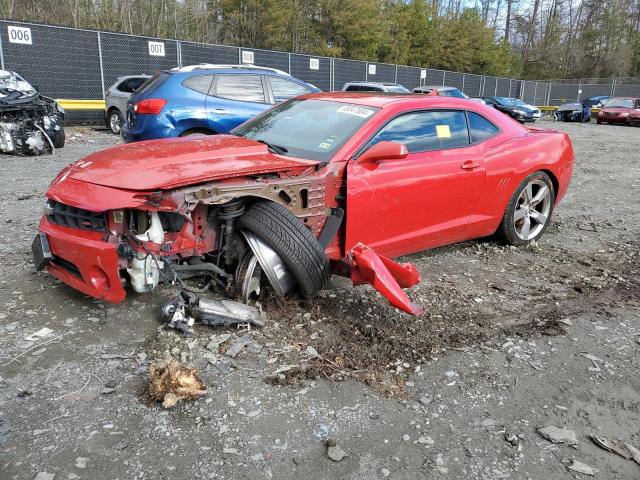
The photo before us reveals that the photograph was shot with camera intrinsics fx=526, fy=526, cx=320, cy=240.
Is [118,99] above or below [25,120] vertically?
above

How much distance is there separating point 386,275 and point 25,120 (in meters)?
9.21

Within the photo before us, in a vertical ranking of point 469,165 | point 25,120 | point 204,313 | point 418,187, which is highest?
point 469,165

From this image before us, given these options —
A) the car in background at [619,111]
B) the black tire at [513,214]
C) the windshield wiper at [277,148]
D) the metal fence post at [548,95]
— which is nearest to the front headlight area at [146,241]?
the windshield wiper at [277,148]

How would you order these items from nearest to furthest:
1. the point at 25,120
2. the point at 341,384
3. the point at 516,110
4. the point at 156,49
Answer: the point at 341,384
the point at 25,120
the point at 156,49
the point at 516,110

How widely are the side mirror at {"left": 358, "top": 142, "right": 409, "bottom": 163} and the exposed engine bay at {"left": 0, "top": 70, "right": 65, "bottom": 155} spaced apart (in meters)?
8.46

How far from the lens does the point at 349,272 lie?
12.0 feet

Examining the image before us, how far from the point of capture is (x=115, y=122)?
13.6m

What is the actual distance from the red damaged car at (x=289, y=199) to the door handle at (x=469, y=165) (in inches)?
0.7

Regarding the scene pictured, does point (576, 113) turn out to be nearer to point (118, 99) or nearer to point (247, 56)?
point (247, 56)

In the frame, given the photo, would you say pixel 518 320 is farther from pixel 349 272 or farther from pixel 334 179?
pixel 334 179

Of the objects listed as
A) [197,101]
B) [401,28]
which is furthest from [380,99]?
[401,28]

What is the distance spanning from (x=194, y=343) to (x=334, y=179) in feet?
4.73

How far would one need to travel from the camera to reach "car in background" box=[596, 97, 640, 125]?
25.4 metres

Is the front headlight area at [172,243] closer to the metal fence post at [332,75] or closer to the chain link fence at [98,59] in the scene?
the chain link fence at [98,59]
